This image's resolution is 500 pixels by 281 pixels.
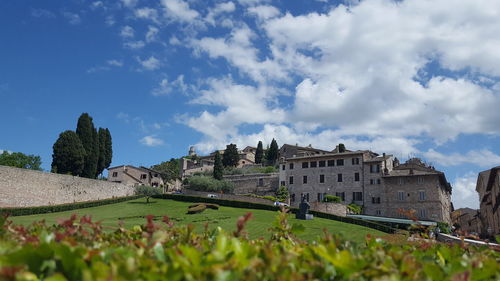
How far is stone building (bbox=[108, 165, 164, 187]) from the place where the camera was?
70688 millimetres

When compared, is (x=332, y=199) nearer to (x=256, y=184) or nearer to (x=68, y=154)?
(x=256, y=184)

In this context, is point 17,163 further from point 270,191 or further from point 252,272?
point 252,272

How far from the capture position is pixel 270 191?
63062 millimetres

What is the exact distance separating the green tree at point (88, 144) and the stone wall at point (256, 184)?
2231cm

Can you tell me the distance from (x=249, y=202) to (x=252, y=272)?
42865 mm

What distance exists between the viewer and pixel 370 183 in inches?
A: 2020

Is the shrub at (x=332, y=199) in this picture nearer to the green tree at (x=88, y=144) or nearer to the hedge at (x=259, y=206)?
the hedge at (x=259, y=206)

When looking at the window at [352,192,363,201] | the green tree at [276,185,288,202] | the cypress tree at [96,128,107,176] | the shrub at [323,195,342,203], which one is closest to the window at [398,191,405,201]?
the window at [352,192,363,201]

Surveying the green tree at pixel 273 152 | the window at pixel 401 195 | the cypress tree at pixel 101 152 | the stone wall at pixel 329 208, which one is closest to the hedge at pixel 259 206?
the stone wall at pixel 329 208

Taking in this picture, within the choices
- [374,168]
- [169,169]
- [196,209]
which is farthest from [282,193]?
[169,169]

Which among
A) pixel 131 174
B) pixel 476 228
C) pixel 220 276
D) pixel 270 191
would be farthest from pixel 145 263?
pixel 476 228

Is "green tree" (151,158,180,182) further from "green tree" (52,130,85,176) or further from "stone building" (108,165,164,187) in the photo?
"green tree" (52,130,85,176)

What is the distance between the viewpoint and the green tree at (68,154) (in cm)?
5000

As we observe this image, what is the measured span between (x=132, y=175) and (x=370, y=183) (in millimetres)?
42080
